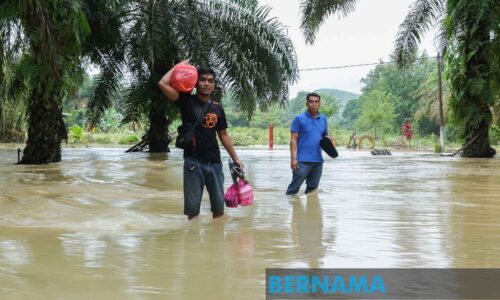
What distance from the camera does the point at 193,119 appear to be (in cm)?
579

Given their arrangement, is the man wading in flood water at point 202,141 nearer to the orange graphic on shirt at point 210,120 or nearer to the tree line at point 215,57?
the orange graphic on shirt at point 210,120

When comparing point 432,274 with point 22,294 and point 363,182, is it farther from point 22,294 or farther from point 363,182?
point 363,182

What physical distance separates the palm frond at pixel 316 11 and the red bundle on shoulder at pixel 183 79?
1470 cm

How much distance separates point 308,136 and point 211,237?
3.35 meters

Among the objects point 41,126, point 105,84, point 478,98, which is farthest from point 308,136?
point 105,84

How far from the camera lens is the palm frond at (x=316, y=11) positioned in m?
19.8

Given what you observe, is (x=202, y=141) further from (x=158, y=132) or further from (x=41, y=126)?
(x=158, y=132)

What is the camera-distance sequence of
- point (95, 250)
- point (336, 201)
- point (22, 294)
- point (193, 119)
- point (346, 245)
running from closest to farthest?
1. point (22, 294)
2. point (95, 250)
3. point (346, 245)
4. point (193, 119)
5. point (336, 201)

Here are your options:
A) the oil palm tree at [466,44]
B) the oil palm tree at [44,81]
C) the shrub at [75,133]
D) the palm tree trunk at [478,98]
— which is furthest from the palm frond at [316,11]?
the shrub at [75,133]

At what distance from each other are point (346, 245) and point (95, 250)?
1.73 m

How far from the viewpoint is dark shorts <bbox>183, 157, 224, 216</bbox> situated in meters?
5.91

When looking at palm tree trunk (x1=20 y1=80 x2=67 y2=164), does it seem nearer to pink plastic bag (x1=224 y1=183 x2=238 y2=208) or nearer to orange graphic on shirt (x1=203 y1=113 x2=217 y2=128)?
pink plastic bag (x1=224 y1=183 x2=238 y2=208)

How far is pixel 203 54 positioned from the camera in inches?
720

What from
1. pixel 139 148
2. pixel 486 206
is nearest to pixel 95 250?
pixel 486 206
